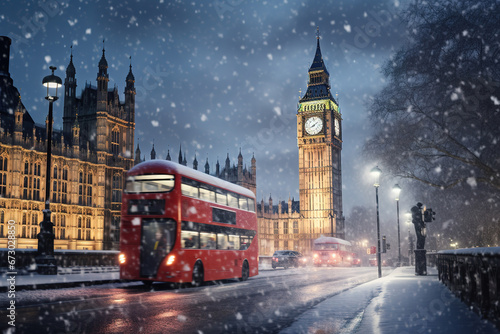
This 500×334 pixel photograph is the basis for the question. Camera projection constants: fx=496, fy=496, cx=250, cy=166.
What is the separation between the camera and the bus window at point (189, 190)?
17.0 meters

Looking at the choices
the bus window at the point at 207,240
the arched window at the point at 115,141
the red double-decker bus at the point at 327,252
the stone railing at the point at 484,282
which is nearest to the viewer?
the stone railing at the point at 484,282

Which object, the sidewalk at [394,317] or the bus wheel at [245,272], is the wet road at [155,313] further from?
the bus wheel at [245,272]

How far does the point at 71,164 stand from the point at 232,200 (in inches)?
1211

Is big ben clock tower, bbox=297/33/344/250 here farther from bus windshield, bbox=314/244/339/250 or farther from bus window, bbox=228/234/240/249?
bus window, bbox=228/234/240/249

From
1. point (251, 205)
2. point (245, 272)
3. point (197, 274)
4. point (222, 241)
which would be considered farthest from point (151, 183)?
point (245, 272)

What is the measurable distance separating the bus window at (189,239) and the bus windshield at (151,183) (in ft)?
5.48

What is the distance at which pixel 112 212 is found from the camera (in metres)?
50.3

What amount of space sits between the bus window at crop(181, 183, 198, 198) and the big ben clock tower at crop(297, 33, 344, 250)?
8510cm

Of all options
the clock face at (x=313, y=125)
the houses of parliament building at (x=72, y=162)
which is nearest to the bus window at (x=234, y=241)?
the houses of parliament building at (x=72, y=162)

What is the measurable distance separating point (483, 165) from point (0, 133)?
36521 millimetres

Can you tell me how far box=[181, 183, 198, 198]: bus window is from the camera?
17000 millimetres

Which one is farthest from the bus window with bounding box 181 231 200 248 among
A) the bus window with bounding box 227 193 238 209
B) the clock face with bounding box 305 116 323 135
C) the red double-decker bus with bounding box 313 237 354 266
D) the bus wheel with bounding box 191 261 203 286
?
the clock face with bounding box 305 116 323 135

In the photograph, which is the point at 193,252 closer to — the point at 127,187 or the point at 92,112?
the point at 127,187

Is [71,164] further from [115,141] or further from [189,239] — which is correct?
[189,239]
